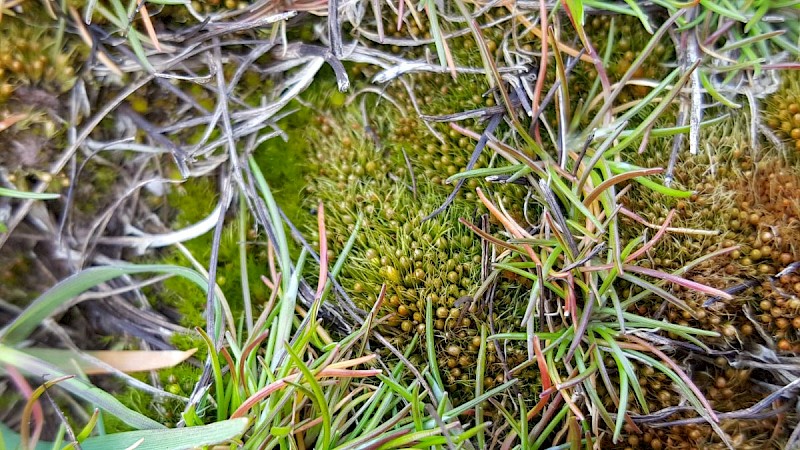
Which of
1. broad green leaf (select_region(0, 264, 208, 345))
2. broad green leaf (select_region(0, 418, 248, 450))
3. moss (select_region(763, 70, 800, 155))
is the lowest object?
broad green leaf (select_region(0, 418, 248, 450))

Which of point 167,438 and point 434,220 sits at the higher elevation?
point 434,220

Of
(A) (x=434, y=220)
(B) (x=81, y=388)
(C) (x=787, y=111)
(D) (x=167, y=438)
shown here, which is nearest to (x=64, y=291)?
(B) (x=81, y=388)

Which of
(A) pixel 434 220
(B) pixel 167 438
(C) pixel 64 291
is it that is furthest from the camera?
(A) pixel 434 220

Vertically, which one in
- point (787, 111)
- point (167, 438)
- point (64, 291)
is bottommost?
point (167, 438)

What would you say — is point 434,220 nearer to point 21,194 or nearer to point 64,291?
point 64,291

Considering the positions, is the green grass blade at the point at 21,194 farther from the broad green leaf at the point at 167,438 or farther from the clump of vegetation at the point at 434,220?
the broad green leaf at the point at 167,438

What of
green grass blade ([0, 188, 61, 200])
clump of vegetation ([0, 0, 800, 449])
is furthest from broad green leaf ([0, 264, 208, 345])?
green grass blade ([0, 188, 61, 200])

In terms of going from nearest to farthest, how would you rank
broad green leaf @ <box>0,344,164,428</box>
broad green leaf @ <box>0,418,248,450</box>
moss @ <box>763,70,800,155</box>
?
→ 1. broad green leaf @ <box>0,418,248,450</box>
2. broad green leaf @ <box>0,344,164,428</box>
3. moss @ <box>763,70,800,155</box>

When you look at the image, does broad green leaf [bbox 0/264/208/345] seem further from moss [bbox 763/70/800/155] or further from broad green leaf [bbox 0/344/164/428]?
moss [bbox 763/70/800/155]

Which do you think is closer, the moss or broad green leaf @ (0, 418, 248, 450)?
broad green leaf @ (0, 418, 248, 450)

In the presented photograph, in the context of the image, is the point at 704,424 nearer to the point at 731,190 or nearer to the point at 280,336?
the point at 731,190

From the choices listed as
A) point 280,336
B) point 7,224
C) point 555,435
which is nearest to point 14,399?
point 7,224
